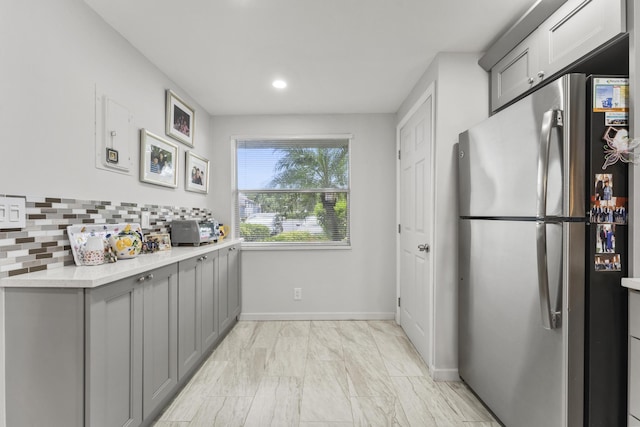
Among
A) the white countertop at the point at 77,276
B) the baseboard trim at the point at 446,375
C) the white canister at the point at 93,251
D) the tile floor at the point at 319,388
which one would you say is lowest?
the tile floor at the point at 319,388

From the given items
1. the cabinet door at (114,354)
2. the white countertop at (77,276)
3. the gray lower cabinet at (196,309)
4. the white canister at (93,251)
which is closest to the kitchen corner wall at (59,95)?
the white countertop at (77,276)

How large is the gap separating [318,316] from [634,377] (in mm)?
2677

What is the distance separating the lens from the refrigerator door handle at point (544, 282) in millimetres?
1343

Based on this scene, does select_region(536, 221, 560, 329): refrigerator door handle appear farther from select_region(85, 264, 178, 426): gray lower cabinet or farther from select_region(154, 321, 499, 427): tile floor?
select_region(85, 264, 178, 426): gray lower cabinet

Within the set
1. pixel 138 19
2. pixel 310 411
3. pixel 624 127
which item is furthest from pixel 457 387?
pixel 138 19

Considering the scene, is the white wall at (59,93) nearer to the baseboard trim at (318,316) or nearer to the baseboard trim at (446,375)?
the baseboard trim at (318,316)

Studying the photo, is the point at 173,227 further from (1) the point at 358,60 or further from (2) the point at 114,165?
(1) the point at 358,60

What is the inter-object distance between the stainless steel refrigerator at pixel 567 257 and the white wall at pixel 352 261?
6.28 feet

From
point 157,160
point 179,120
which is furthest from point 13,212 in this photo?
point 179,120

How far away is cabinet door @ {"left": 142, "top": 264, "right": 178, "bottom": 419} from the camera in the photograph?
1646 millimetres

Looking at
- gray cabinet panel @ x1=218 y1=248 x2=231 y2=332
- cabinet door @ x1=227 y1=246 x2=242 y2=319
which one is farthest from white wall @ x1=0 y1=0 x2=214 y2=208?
cabinet door @ x1=227 y1=246 x2=242 y2=319

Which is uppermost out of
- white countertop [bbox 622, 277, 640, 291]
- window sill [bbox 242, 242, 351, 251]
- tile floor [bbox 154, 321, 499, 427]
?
white countertop [bbox 622, 277, 640, 291]

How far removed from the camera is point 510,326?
1632 mm

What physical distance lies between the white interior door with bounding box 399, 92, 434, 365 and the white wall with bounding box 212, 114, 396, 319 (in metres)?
0.25
